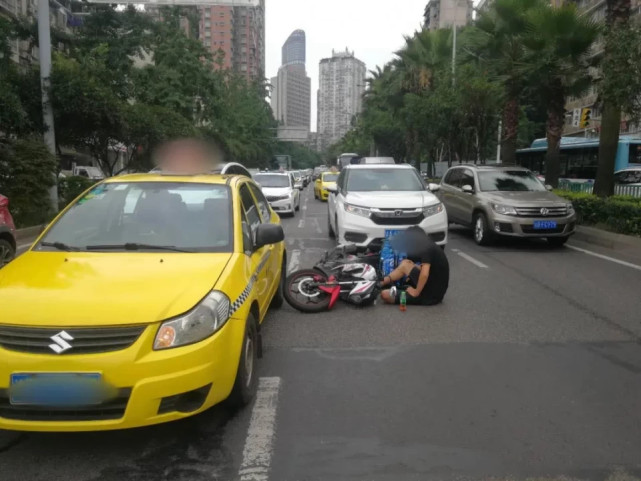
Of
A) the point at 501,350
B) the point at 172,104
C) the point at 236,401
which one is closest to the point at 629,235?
the point at 501,350

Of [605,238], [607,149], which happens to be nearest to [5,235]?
[605,238]

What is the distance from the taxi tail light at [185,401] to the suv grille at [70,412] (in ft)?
0.68

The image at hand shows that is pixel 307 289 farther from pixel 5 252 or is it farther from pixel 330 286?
pixel 5 252

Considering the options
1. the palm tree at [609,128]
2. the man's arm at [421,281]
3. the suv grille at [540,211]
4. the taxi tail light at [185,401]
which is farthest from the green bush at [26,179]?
the palm tree at [609,128]

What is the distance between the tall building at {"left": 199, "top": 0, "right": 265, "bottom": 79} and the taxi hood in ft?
410

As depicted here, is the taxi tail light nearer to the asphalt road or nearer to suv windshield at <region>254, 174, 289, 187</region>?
the asphalt road

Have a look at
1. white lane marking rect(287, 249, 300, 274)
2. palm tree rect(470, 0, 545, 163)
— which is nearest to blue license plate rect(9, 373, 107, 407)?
white lane marking rect(287, 249, 300, 274)

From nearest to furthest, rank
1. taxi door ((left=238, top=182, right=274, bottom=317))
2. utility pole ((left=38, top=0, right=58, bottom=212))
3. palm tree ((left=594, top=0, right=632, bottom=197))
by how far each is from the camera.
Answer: taxi door ((left=238, top=182, right=274, bottom=317)), palm tree ((left=594, top=0, right=632, bottom=197)), utility pole ((left=38, top=0, right=58, bottom=212))

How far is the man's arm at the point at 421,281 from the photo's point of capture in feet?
22.0

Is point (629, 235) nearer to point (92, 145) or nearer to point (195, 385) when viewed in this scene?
point (195, 385)

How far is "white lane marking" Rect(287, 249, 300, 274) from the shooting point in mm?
9227

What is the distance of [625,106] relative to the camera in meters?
12.1

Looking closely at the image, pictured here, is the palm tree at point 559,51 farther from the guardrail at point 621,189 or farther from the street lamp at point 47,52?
the street lamp at point 47,52

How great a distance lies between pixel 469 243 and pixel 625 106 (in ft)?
13.8
